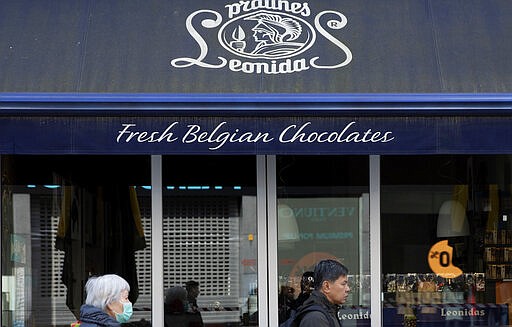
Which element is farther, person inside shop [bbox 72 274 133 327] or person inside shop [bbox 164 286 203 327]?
person inside shop [bbox 164 286 203 327]

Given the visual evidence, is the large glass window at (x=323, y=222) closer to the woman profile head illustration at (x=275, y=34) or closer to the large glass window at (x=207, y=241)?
the large glass window at (x=207, y=241)

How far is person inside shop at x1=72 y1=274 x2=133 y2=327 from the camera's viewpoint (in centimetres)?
513

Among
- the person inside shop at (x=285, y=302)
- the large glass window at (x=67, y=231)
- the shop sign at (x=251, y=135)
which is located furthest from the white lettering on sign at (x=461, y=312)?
the large glass window at (x=67, y=231)

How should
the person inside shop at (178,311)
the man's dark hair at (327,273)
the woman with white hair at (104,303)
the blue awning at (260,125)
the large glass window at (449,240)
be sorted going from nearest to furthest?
the woman with white hair at (104,303) → the man's dark hair at (327,273) → the blue awning at (260,125) → the person inside shop at (178,311) → the large glass window at (449,240)

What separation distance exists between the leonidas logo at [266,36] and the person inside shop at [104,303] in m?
2.84

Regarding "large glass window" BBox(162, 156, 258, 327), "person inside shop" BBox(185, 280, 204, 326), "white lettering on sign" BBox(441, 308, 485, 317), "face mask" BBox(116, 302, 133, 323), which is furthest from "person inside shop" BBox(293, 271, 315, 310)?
"face mask" BBox(116, 302, 133, 323)

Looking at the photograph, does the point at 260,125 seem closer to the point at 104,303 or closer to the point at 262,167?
the point at 262,167

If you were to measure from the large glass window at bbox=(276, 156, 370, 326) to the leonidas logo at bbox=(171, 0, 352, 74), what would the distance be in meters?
1.02

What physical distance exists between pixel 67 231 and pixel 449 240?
3413 mm

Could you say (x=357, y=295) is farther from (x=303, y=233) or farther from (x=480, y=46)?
(x=480, y=46)

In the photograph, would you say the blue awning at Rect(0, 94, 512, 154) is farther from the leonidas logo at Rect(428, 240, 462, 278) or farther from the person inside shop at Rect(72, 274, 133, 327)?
the person inside shop at Rect(72, 274, 133, 327)

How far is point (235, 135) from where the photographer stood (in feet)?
23.9

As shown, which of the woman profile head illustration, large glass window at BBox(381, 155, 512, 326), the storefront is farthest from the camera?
large glass window at BBox(381, 155, 512, 326)

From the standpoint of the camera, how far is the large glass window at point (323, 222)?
27.7ft
